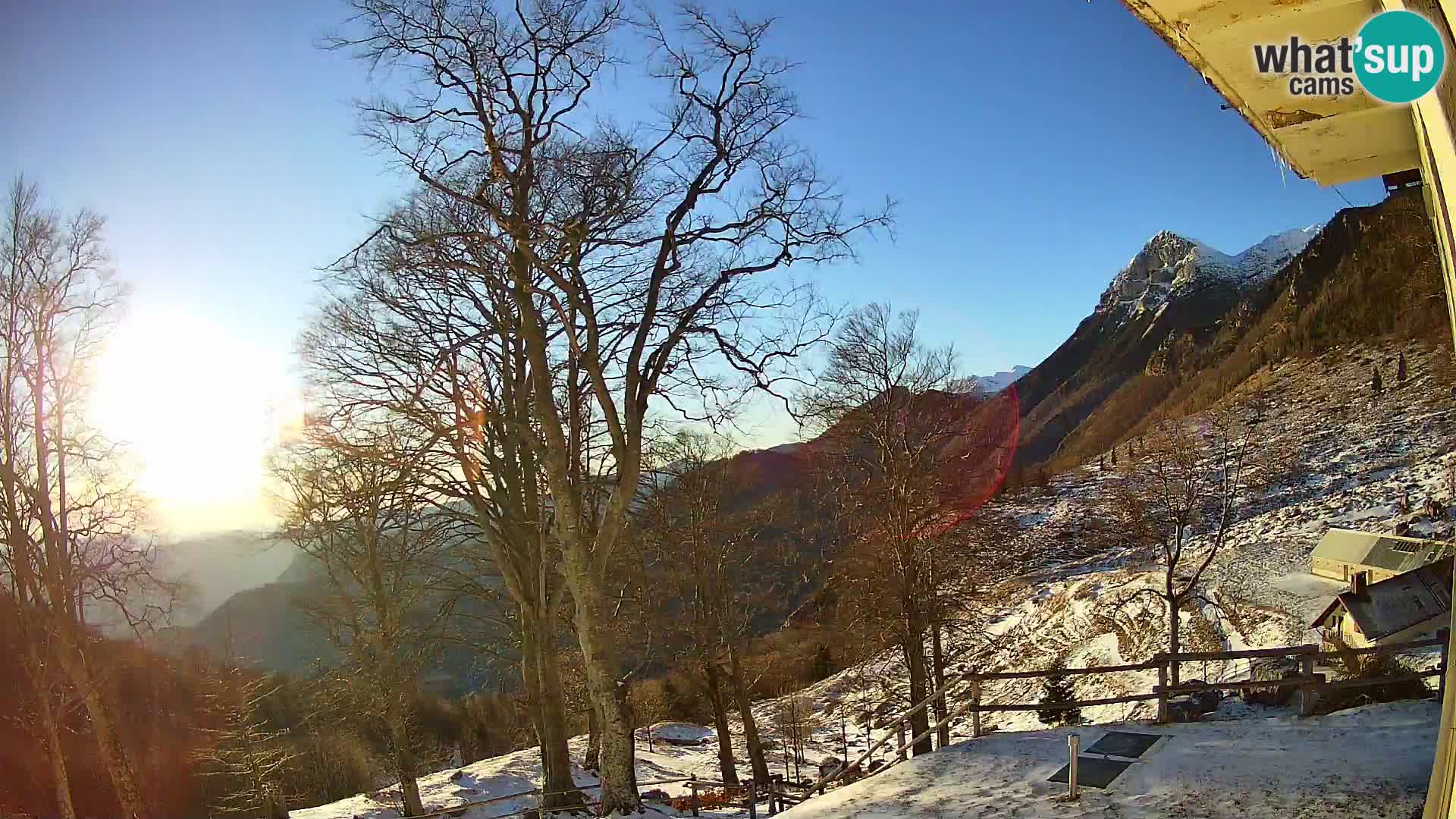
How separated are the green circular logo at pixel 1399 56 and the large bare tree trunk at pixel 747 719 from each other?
56.4ft

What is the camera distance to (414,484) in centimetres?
1076

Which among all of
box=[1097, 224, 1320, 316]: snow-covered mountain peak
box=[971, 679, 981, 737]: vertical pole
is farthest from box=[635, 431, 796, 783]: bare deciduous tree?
box=[1097, 224, 1320, 316]: snow-covered mountain peak

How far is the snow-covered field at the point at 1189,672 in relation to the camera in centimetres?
697

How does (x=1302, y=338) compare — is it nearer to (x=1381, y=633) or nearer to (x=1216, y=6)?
(x=1381, y=633)

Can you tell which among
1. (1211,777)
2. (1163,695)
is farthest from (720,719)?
(1211,777)

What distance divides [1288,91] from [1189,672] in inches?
969

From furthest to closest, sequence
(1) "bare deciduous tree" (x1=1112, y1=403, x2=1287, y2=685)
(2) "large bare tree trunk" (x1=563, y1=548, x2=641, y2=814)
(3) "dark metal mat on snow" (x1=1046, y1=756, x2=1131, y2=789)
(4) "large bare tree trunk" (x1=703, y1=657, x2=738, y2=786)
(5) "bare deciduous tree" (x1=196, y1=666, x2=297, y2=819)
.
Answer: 1. (1) "bare deciduous tree" (x1=1112, y1=403, x2=1287, y2=685)
2. (4) "large bare tree trunk" (x1=703, y1=657, x2=738, y2=786)
3. (5) "bare deciduous tree" (x1=196, y1=666, x2=297, y2=819)
4. (2) "large bare tree trunk" (x1=563, y1=548, x2=641, y2=814)
5. (3) "dark metal mat on snow" (x1=1046, y1=756, x2=1131, y2=789)

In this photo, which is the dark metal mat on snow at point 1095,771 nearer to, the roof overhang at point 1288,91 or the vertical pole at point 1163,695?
the vertical pole at point 1163,695

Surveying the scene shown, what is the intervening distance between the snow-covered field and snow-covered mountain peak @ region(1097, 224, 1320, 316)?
239 feet

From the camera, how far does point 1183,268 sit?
134 m

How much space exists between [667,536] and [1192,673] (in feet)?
54.5

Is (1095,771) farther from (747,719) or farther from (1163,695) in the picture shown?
(747,719)

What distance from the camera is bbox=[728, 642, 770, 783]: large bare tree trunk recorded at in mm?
17500

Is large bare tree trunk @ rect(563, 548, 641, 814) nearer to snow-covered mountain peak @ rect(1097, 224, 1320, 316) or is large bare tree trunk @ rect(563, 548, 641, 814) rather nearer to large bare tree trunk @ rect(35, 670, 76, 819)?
large bare tree trunk @ rect(35, 670, 76, 819)
